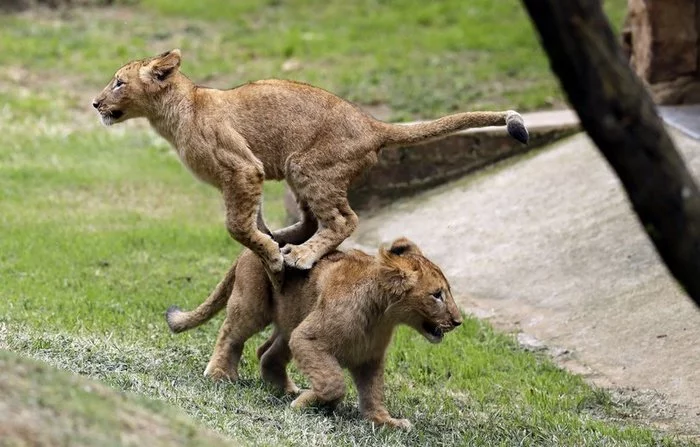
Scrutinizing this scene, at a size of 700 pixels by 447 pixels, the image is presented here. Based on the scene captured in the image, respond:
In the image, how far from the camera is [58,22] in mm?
23047

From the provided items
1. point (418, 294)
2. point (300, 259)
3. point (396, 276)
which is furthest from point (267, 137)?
point (418, 294)

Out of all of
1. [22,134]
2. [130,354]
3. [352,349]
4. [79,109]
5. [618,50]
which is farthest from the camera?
[79,109]

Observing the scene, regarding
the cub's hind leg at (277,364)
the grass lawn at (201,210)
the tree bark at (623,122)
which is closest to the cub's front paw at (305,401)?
the grass lawn at (201,210)

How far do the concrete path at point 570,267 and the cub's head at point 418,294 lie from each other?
1.73 m

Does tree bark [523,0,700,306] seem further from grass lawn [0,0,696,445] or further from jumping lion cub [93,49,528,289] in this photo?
jumping lion cub [93,49,528,289]

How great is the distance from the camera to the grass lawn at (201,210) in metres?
7.83

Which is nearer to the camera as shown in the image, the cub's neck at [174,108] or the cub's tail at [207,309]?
the cub's neck at [174,108]

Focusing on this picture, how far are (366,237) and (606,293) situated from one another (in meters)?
3.09

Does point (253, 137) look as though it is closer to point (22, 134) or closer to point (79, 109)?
point (22, 134)

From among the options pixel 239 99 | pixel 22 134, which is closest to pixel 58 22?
pixel 22 134

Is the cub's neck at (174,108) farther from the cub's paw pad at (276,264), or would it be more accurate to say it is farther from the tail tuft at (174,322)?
the tail tuft at (174,322)

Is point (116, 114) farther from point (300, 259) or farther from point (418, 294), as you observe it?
point (418, 294)

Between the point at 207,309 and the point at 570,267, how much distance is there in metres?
3.91

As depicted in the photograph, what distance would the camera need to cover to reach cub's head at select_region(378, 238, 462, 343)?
25.1ft
